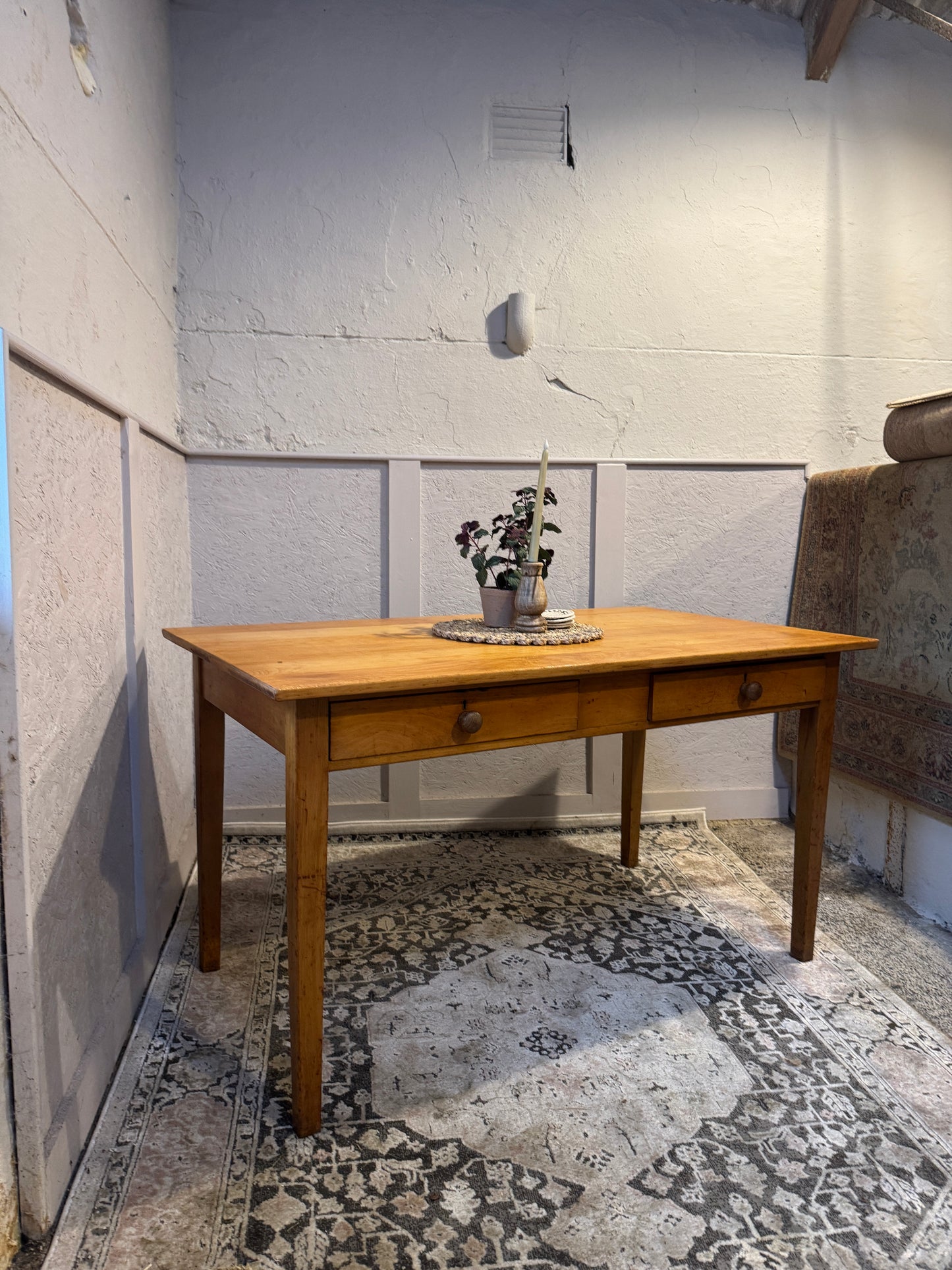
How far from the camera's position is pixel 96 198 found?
5.60 ft

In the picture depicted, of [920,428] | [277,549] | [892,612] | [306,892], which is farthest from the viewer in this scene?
[277,549]

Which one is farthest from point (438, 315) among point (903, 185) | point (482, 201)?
point (903, 185)

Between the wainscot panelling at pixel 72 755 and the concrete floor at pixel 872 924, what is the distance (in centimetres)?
173

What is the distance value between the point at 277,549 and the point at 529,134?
1.61 m

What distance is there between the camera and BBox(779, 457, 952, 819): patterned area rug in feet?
7.68

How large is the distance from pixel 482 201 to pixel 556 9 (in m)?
0.68

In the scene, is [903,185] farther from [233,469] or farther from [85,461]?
[85,461]

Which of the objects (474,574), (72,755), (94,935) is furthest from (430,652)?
(474,574)

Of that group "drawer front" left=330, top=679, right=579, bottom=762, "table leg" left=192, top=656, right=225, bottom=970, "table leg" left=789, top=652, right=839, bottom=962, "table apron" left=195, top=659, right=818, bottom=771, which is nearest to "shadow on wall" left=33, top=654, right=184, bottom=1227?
"table leg" left=192, top=656, right=225, bottom=970

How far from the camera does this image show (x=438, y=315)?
2760 mm

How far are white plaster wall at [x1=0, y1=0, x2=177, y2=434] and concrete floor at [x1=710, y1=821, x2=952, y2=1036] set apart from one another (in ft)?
7.31

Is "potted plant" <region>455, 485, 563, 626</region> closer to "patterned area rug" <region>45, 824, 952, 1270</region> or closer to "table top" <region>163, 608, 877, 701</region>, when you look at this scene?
"table top" <region>163, 608, 877, 701</region>

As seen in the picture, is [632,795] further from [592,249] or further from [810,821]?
[592,249]

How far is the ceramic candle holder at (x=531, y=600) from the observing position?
1917 mm
